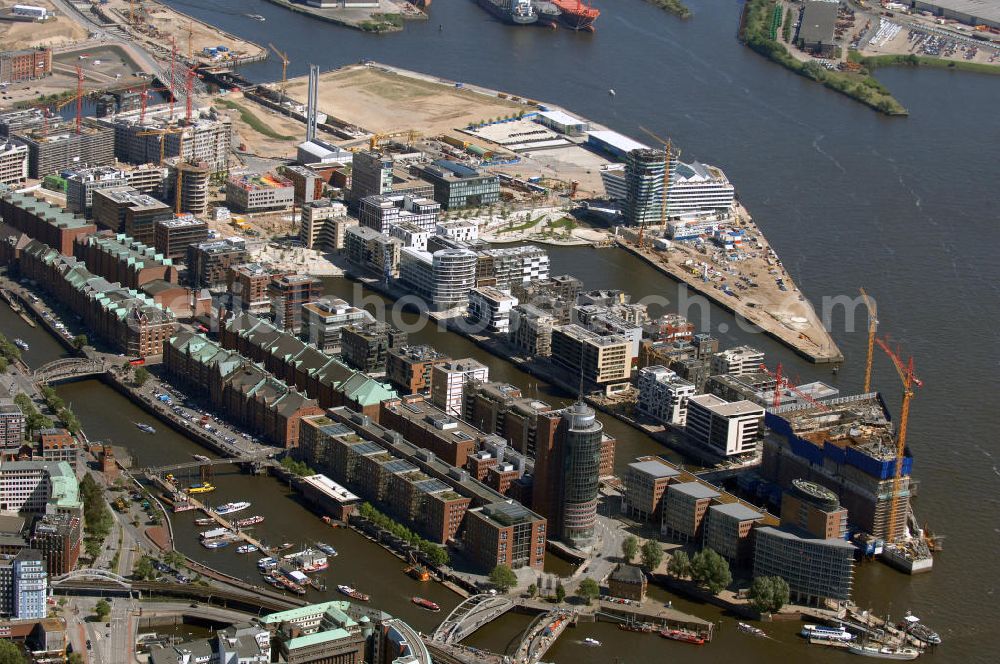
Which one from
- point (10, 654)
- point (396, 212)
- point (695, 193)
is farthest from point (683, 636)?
Result: point (695, 193)

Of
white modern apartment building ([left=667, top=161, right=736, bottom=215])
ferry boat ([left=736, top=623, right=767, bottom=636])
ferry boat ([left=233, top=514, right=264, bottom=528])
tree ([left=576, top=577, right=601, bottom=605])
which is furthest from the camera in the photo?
white modern apartment building ([left=667, top=161, right=736, bottom=215])

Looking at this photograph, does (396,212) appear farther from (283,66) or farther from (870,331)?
(283,66)

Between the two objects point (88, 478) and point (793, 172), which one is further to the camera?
point (793, 172)

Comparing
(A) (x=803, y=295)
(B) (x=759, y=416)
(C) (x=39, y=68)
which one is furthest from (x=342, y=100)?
(B) (x=759, y=416)

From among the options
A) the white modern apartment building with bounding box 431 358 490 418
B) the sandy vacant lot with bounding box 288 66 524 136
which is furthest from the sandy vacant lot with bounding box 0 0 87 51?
the white modern apartment building with bounding box 431 358 490 418

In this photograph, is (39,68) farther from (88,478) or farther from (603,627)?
(603,627)

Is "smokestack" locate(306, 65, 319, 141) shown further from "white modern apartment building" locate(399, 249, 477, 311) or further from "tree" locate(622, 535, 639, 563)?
"tree" locate(622, 535, 639, 563)
